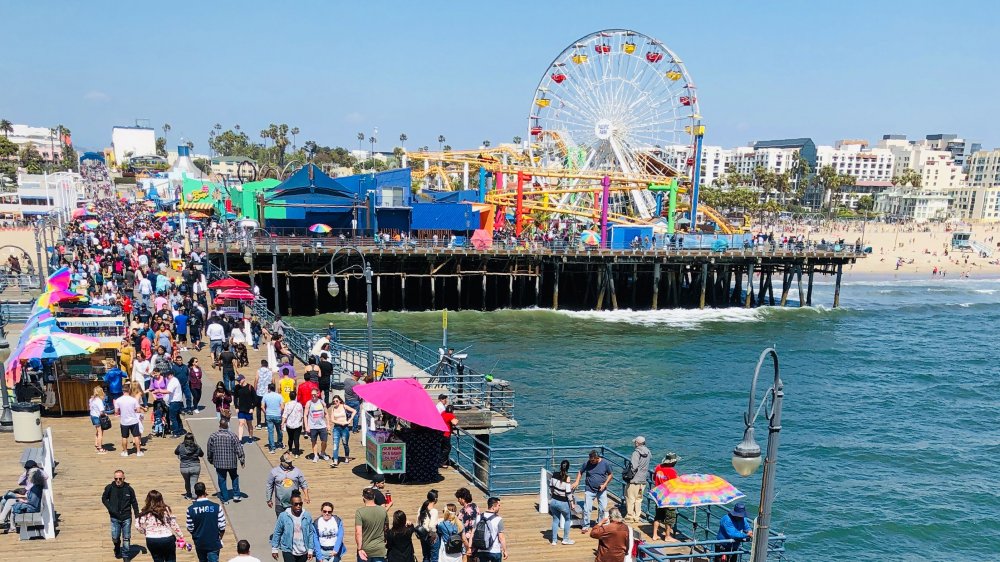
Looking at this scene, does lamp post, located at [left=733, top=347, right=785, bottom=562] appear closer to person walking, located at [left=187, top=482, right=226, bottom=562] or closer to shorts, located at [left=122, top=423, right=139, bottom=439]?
person walking, located at [left=187, top=482, right=226, bottom=562]

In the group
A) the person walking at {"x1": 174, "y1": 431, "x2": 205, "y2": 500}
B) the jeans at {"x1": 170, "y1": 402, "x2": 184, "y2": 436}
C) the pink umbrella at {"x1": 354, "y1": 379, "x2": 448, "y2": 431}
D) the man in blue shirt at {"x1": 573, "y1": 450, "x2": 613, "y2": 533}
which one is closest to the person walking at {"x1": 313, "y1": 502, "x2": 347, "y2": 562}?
the pink umbrella at {"x1": 354, "y1": 379, "x2": 448, "y2": 431}

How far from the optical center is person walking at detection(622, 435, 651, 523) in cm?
1121

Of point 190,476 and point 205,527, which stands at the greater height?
point 205,527

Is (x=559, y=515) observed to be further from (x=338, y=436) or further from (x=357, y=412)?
(x=357, y=412)

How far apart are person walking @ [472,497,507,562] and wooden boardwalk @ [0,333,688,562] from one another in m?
1.02

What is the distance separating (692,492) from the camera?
10.4 meters

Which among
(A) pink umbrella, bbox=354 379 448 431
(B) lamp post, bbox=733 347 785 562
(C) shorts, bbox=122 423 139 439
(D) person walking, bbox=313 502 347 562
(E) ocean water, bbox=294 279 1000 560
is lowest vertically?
(E) ocean water, bbox=294 279 1000 560

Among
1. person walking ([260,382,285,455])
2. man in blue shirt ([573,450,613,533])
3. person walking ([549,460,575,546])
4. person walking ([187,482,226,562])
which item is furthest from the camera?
person walking ([260,382,285,455])

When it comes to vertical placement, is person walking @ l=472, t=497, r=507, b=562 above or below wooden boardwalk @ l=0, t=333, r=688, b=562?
above

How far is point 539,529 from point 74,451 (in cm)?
805

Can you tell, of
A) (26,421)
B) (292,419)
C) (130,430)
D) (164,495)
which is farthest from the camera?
(26,421)

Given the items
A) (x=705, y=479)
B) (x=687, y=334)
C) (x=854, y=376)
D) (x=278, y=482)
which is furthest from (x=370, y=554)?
(x=687, y=334)

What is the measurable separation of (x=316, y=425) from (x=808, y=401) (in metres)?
22.3

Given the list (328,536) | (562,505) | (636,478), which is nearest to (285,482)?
(328,536)
